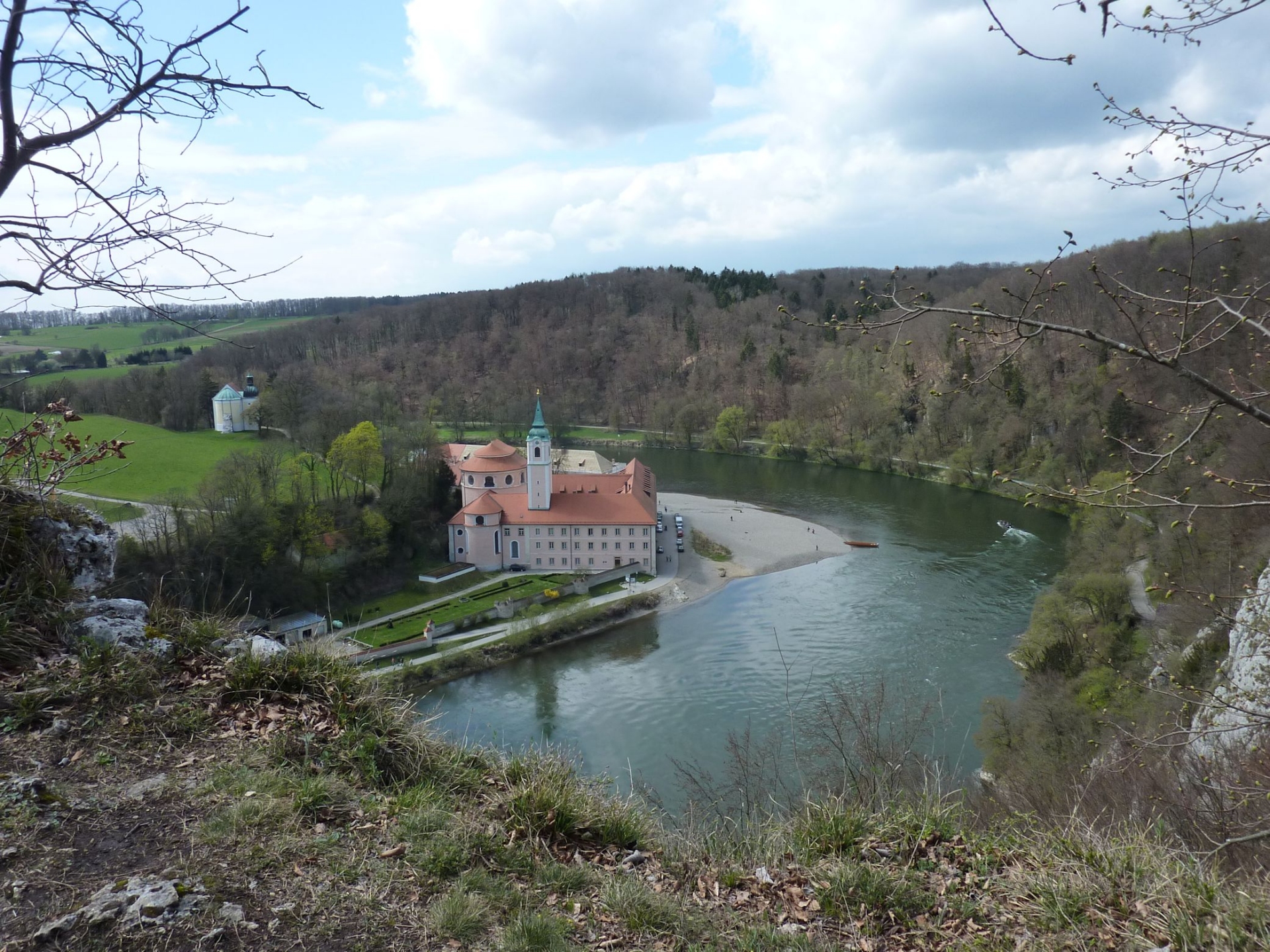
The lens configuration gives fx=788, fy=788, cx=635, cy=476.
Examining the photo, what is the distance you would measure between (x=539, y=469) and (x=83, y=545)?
24.8m

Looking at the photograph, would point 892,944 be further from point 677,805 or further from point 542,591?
point 542,591

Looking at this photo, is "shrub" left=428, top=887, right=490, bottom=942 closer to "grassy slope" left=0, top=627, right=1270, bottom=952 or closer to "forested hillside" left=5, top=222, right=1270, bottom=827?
"grassy slope" left=0, top=627, right=1270, bottom=952

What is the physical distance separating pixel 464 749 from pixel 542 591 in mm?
21801

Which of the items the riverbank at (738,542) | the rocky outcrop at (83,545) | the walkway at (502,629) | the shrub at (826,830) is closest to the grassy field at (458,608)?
the walkway at (502,629)

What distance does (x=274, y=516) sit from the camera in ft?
78.6

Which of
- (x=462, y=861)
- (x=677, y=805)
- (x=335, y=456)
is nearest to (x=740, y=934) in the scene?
(x=462, y=861)

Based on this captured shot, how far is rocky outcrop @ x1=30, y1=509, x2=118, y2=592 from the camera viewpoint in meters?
4.30

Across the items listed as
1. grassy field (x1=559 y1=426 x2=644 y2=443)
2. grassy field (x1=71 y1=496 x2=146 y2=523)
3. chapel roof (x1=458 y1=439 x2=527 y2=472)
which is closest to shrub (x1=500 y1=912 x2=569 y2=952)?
grassy field (x1=71 y1=496 x2=146 y2=523)

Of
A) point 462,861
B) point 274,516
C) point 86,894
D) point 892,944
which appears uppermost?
point 86,894

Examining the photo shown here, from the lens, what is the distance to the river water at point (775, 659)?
15.8 metres

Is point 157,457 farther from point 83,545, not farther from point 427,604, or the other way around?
point 83,545

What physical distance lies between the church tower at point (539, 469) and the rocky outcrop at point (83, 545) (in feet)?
79.8

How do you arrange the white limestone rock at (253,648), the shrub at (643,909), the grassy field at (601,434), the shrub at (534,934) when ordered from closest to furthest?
the shrub at (534,934), the shrub at (643,909), the white limestone rock at (253,648), the grassy field at (601,434)

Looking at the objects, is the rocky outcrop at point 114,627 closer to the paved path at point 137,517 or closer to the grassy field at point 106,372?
the paved path at point 137,517
